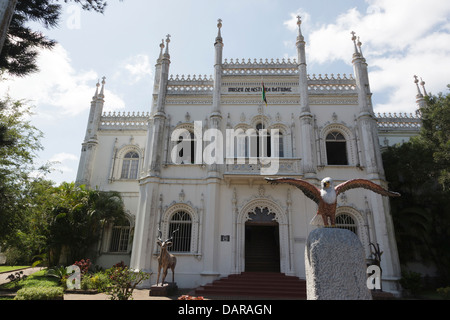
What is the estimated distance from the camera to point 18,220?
555 inches

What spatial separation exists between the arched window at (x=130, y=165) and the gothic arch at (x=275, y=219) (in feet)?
27.5

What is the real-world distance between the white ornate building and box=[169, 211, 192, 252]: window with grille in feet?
0.19

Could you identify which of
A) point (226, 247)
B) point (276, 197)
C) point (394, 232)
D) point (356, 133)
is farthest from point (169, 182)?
point (394, 232)

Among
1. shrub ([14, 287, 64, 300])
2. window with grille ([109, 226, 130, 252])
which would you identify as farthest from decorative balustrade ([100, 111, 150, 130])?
shrub ([14, 287, 64, 300])

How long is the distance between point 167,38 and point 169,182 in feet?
34.3

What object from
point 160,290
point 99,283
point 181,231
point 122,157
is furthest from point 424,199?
point 122,157

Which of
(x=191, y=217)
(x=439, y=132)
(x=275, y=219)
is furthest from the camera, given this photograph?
(x=191, y=217)

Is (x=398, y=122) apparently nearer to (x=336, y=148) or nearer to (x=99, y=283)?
(x=336, y=148)

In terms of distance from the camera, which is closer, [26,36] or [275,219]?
[26,36]

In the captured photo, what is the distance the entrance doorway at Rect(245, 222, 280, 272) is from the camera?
16.5 metres

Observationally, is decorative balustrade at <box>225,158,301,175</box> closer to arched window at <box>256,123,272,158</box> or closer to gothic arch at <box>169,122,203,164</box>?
arched window at <box>256,123,272,158</box>

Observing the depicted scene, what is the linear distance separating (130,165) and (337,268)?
674 inches

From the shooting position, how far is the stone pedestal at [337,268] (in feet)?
17.2

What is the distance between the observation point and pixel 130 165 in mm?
19922
